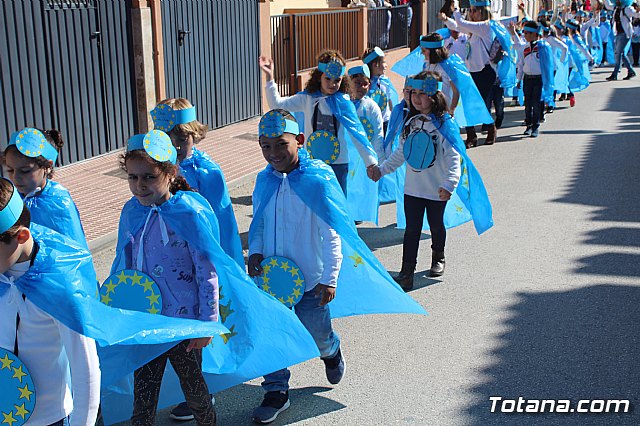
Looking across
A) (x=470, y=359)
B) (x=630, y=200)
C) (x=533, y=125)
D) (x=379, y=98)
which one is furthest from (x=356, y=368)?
(x=533, y=125)

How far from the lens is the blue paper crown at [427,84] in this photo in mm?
6754

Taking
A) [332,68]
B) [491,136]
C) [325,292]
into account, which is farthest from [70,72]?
[325,292]

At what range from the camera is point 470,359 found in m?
5.54

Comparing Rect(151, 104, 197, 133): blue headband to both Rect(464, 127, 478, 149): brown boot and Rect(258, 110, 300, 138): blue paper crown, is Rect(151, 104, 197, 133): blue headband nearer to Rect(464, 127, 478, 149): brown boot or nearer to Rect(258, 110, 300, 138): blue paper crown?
Rect(258, 110, 300, 138): blue paper crown

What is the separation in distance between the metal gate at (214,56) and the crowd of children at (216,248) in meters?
5.83

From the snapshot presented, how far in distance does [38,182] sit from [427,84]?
10.8 feet

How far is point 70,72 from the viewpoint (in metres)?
11.4

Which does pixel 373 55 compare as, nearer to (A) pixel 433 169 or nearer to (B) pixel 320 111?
A: (B) pixel 320 111

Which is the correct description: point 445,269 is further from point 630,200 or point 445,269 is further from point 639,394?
point 630,200

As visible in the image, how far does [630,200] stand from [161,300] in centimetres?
714

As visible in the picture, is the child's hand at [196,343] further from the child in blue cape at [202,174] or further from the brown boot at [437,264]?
the brown boot at [437,264]

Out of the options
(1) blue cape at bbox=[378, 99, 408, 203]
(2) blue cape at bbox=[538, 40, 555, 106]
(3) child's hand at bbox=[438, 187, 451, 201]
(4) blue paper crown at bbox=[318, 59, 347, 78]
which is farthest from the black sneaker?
(2) blue cape at bbox=[538, 40, 555, 106]

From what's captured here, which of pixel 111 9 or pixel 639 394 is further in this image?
pixel 111 9

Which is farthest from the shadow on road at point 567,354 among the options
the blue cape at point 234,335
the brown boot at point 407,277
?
the blue cape at point 234,335
